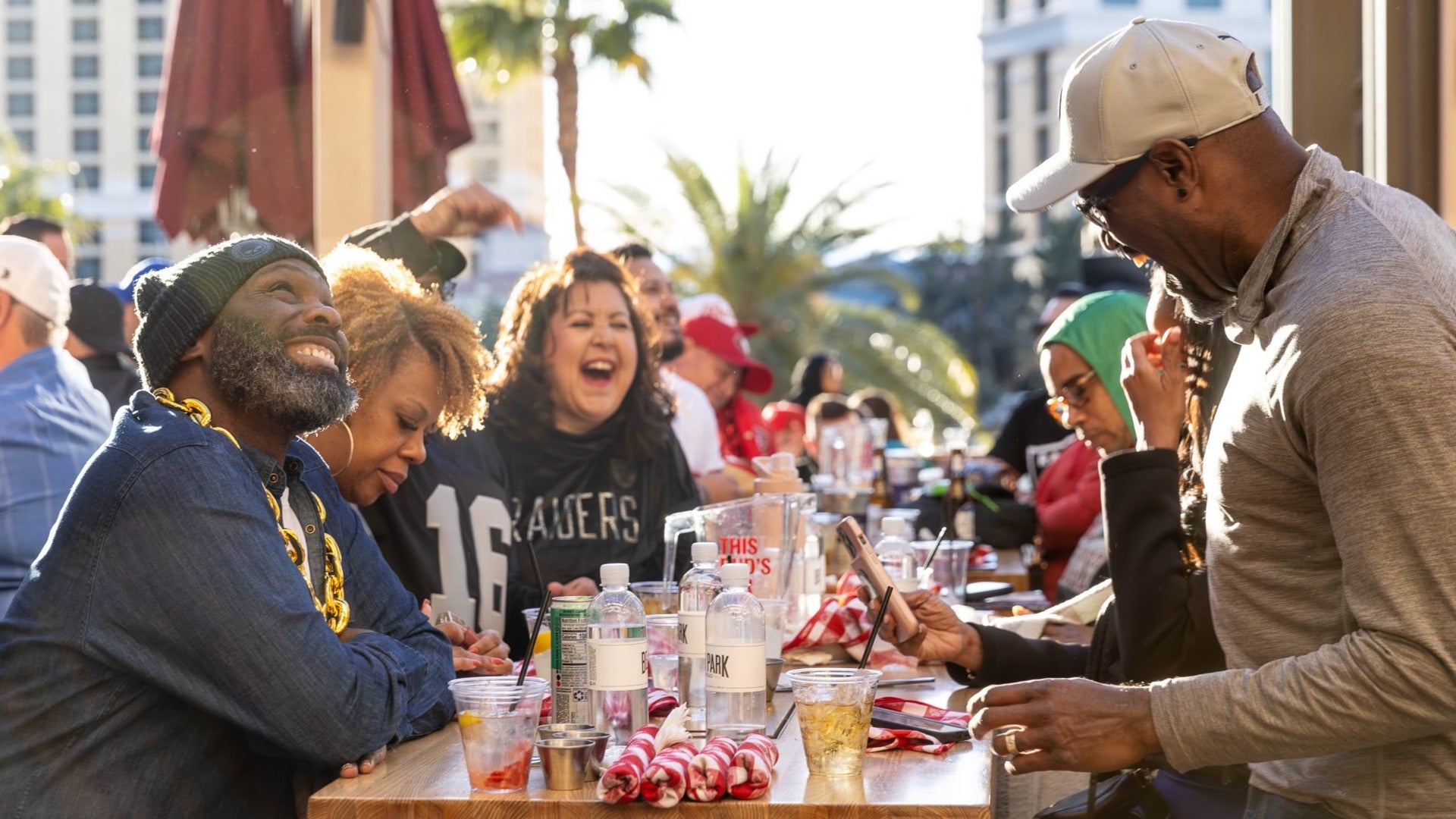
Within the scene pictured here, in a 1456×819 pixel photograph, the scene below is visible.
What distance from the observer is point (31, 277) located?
17.4 feet

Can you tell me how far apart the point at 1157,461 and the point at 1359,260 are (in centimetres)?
127

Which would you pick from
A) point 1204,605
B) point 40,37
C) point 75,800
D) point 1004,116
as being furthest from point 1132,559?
point 40,37

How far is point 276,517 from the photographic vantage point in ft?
8.46

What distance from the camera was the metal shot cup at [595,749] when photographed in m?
2.30

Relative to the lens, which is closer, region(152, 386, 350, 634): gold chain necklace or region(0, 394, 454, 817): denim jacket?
region(0, 394, 454, 817): denim jacket

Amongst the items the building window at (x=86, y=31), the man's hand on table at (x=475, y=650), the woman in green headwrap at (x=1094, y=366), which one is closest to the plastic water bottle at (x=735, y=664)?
the man's hand on table at (x=475, y=650)

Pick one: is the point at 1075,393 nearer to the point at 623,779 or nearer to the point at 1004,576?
the point at 1004,576

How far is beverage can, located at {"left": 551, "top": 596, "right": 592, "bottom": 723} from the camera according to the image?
2602 millimetres

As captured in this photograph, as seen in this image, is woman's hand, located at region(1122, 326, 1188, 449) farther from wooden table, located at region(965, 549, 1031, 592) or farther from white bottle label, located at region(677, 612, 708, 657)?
wooden table, located at region(965, 549, 1031, 592)

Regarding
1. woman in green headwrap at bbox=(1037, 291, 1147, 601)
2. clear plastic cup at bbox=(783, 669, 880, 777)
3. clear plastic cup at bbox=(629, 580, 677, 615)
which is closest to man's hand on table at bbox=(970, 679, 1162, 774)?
clear plastic cup at bbox=(783, 669, 880, 777)

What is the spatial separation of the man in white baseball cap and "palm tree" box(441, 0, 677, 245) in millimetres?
17016

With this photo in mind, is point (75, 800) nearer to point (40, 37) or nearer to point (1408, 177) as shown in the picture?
point (1408, 177)

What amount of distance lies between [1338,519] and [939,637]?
1426 millimetres

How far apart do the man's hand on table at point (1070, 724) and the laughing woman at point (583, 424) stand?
2.44 meters
